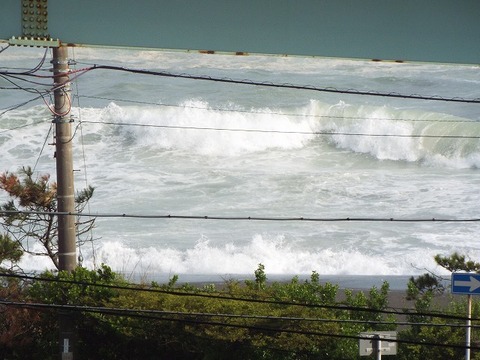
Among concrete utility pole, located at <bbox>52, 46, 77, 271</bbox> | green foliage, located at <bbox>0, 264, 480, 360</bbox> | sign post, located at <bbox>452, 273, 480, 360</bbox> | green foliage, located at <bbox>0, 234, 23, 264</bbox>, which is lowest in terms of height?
green foliage, located at <bbox>0, 264, 480, 360</bbox>

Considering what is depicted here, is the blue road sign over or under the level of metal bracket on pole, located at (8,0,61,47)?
under

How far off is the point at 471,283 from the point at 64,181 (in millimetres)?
Answer: 4326

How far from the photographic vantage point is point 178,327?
12.4 metres

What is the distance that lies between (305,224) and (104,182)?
5.91m

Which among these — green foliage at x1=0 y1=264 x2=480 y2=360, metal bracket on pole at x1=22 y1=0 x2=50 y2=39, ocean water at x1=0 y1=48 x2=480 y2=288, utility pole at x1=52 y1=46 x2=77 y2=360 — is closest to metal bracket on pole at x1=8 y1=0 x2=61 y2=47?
metal bracket on pole at x1=22 y1=0 x2=50 y2=39

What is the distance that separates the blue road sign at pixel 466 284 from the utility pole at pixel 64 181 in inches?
157

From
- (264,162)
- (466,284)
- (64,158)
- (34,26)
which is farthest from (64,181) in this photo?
(264,162)

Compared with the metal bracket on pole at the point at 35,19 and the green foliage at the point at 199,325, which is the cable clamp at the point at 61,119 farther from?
the metal bracket on pole at the point at 35,19

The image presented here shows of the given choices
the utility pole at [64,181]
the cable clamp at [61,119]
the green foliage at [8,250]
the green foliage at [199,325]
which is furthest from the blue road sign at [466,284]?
the green foliage at [8,250]

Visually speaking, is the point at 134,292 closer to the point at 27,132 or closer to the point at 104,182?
the point at 104,182

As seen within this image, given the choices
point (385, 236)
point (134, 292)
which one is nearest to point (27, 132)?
point (385, 236)

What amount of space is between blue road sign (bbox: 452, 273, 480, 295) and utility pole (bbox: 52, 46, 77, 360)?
399 cm

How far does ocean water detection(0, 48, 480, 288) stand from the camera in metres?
24.5

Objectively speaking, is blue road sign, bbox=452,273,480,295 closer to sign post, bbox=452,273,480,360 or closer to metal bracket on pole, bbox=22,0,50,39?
sign post, bbox=452,273,480,360
